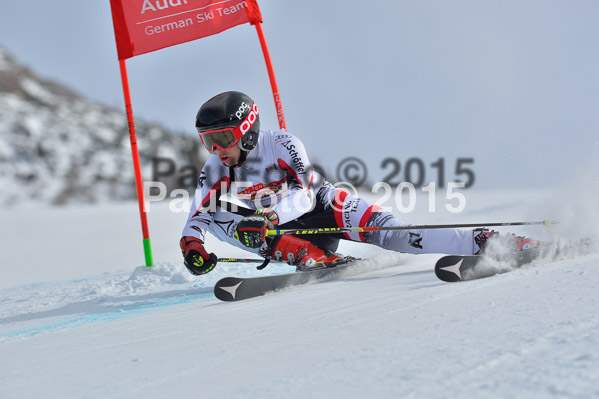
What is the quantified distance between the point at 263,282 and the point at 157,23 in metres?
3.33

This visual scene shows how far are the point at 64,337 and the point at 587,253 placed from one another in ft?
9.24

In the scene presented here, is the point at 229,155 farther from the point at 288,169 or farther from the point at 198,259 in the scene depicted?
the point at 198,259

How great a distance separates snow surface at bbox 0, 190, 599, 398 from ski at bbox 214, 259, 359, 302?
91 mm

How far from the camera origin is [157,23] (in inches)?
206

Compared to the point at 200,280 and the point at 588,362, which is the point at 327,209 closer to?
the point at 200,280

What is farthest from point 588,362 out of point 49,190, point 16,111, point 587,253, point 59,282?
point 16,111

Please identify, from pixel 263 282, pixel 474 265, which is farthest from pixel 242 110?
pixel 474 265

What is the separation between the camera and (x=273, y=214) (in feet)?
12.4

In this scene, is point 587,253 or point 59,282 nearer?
point 587,253

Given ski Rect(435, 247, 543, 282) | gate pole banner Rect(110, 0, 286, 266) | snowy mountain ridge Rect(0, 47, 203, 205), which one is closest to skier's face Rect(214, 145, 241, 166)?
gate pole banner Rect(110, 0, 286, 266)


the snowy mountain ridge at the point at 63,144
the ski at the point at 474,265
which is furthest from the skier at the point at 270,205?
the snowy mountain ridge at the point at 63,144

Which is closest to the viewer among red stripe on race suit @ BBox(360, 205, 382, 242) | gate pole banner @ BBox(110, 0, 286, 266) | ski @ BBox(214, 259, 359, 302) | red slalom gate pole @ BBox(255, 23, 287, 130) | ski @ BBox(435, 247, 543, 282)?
ski @ BBox(435, 247, 543, 282)

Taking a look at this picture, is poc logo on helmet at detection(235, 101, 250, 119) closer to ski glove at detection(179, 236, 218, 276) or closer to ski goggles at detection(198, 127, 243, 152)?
ski goggles at detection(198, 127, 243, 152)

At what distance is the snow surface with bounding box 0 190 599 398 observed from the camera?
1211mm
